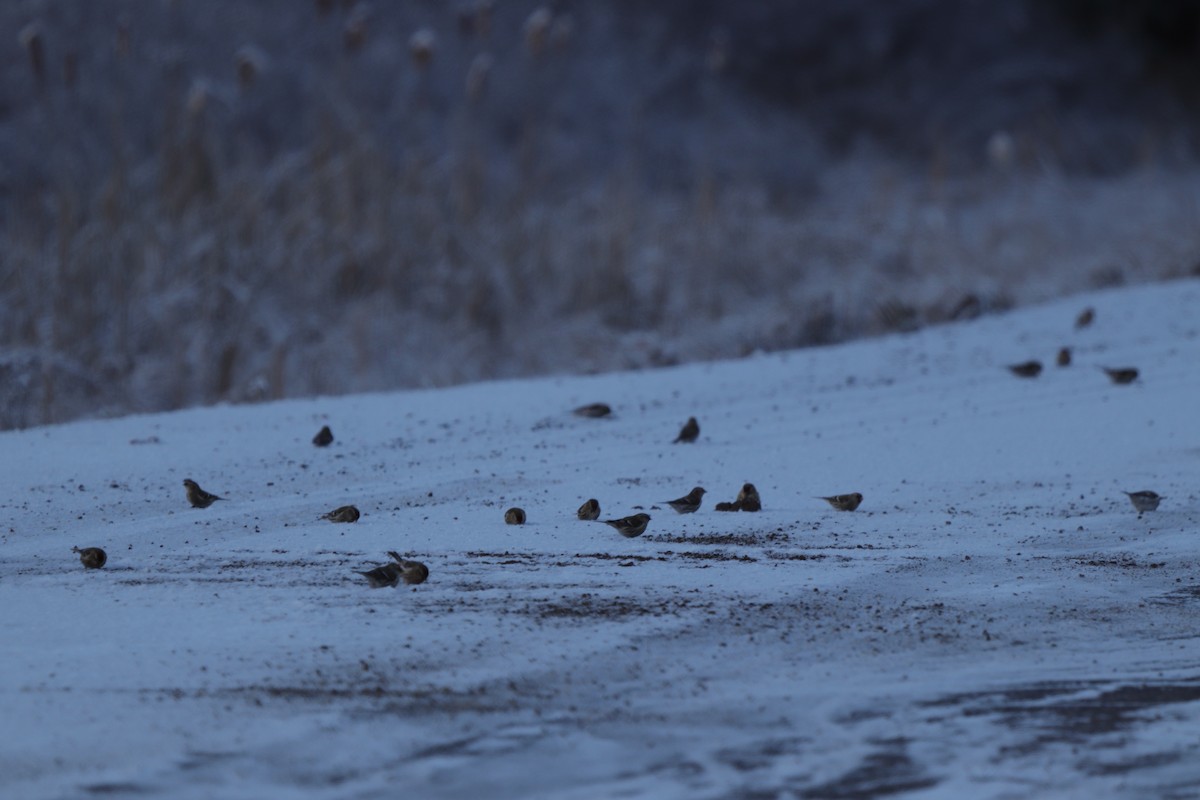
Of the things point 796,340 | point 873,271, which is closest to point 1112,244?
point 873,271

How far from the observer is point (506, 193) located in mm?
9930

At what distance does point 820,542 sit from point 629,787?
1.84 meters

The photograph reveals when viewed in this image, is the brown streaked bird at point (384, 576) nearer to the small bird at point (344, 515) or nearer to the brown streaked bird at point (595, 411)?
the small bird at point (344, 515)

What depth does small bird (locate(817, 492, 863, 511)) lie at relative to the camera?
15.4 ft

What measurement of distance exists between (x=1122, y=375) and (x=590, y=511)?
292cm

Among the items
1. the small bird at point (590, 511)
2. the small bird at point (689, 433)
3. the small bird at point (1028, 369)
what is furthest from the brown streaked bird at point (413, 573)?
the small bird at point (1028, 369)

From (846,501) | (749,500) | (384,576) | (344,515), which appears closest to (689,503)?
(749,500)

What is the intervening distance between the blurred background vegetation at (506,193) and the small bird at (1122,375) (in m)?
1.84

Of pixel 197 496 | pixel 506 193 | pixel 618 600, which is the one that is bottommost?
pixel 618 600

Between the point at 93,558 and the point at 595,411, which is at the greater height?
the point at 595,411

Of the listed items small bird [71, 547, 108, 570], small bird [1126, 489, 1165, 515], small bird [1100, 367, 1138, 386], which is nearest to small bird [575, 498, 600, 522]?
small bird [71, 547, 108, 570]

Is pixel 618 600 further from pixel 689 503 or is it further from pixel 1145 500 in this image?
pixel 1145 500

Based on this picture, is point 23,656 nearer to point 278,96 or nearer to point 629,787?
point 629,787

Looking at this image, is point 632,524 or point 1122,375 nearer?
point 632,524
